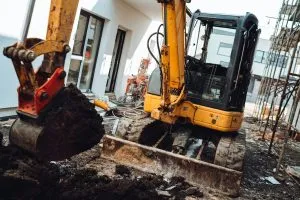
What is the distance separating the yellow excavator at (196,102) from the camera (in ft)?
18.9

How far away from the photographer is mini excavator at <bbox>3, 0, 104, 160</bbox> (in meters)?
3.36

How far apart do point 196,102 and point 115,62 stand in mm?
7484

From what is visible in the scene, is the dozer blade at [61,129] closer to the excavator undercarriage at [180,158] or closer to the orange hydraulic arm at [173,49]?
the excavator undercarriage at [180,158]

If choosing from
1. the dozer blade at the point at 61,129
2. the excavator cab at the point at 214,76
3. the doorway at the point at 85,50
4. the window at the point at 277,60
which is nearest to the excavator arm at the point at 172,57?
the excavator cab at the point at 214,76

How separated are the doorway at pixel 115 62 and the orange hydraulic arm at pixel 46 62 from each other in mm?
9952

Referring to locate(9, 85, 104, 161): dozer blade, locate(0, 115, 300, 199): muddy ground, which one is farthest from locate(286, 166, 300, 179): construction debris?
locate(9, 85, 104, 161): dozer blade

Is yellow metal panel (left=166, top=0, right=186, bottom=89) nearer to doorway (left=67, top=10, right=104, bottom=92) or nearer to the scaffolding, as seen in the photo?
the scaffolding

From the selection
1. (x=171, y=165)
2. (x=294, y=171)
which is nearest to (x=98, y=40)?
(x=171, y=165)

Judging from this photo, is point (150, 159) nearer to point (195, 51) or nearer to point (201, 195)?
point (201, 195)

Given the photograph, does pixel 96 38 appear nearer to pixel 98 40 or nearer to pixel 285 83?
pixel 98 40

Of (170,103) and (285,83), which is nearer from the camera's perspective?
(170,103)

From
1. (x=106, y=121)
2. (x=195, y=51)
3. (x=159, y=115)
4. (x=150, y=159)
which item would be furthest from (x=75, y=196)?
(x=106, y=121)

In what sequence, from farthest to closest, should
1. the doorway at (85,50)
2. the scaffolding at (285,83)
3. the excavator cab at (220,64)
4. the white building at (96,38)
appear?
1. the doorway at (85,50)
2. the scaffolding at (285,83)
3. the white building at (96,38)
4. the excavator cab at (220,64)

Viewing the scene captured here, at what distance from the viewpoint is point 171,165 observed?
5840mm
